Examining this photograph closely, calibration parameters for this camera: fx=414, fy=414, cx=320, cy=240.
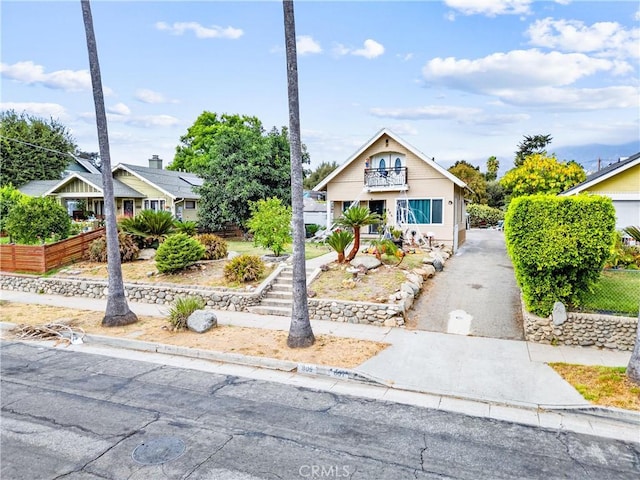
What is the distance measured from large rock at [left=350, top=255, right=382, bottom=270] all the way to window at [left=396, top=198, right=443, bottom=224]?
8.03 metres

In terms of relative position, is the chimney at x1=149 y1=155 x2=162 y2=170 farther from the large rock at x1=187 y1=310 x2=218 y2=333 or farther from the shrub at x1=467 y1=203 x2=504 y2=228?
→ the large rock at x1=187 y1=310 x2=218 y2=333

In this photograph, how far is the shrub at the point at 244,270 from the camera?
13.5 m

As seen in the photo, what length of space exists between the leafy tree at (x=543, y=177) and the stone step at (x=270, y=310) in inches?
739

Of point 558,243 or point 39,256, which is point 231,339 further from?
point 39,256

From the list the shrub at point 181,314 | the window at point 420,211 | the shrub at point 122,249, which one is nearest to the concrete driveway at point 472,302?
the window at point 420,211

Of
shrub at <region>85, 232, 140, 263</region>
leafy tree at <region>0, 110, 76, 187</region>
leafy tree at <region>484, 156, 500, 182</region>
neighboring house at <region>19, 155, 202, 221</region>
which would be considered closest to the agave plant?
shrub at <region>85, 232, 140, 263</region>

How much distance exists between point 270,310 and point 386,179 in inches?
476

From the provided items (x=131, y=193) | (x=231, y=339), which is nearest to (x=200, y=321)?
(x=231, y=339)

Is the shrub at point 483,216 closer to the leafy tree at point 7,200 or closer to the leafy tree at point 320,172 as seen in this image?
the leafy tree at point 320,172

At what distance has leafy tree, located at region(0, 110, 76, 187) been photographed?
3822 centimetres

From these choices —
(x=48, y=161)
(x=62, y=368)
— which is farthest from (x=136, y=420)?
(x=48, y=161)

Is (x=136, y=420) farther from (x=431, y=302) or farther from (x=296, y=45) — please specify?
(x=431, y=302)

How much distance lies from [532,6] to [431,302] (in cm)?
1029

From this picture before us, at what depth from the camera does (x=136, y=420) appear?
5961 mm
